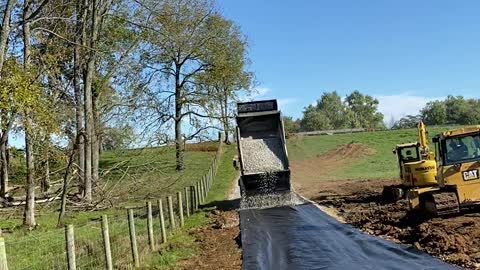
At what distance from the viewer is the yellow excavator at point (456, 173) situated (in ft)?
47.3

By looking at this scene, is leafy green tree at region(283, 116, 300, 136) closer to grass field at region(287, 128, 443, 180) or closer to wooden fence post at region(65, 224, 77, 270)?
grass field at region(287, 128, 443, 180)

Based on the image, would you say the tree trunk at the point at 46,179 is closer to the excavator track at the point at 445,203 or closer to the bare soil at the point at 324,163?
the excavator track at the point at 445,203

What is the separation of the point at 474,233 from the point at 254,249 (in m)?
4.67

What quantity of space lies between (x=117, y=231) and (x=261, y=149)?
10.2m

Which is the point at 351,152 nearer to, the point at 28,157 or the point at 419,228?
the point at 28,157

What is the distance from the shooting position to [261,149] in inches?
979

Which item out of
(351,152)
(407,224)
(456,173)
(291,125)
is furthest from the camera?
(291,125)

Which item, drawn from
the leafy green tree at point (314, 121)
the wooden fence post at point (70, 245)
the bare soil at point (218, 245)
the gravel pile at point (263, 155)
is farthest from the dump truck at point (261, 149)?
the leafy green tree at point (314, 121)

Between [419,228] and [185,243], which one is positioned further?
[185,243]

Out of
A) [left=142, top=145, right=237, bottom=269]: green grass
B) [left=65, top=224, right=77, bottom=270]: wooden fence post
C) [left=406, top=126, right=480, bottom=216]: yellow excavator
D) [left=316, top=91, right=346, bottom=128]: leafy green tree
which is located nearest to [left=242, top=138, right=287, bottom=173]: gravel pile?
[left=142, top=145, right=237, bottom=269]: green grass

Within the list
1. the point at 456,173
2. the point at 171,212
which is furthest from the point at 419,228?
the point at 171,212

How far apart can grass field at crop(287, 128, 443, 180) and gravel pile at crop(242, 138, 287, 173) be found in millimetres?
17386

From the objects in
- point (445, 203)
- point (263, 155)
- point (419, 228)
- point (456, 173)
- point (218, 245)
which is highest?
point (263, 155)

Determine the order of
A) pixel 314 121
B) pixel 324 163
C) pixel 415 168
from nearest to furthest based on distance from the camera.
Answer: pixel 415 168, pixel 324 163, pixel 314 121
